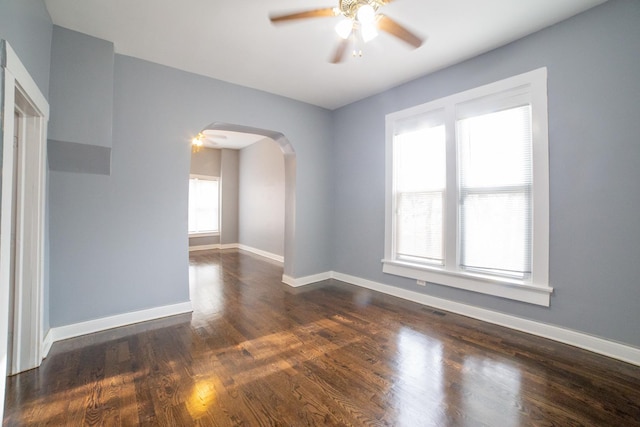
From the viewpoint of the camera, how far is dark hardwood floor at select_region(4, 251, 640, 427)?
1541 millimetres

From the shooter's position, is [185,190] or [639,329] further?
[185,190]

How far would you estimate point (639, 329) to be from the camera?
201cm

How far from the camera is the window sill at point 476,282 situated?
2.47 m

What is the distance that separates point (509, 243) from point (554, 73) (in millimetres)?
1605

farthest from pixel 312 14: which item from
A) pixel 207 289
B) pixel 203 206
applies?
pixel 203 206

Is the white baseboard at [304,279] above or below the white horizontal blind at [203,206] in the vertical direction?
below

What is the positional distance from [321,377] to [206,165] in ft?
23.1

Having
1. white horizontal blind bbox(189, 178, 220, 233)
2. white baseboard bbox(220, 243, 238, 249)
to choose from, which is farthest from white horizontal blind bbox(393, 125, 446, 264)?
white horizontal blind bbox(189, 178, 220, 233)

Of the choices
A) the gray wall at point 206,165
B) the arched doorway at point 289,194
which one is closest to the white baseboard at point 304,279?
the arched doorway at point 289,194

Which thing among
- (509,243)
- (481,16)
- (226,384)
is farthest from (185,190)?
(509,243)

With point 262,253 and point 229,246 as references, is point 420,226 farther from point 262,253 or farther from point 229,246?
point 229,246

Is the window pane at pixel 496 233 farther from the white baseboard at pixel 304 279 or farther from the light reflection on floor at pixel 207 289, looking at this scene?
the light reflection on floor at pixel 207 289

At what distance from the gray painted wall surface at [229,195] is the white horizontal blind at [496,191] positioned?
6.42m

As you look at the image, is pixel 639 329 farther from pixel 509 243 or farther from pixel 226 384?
pixel 226 384
